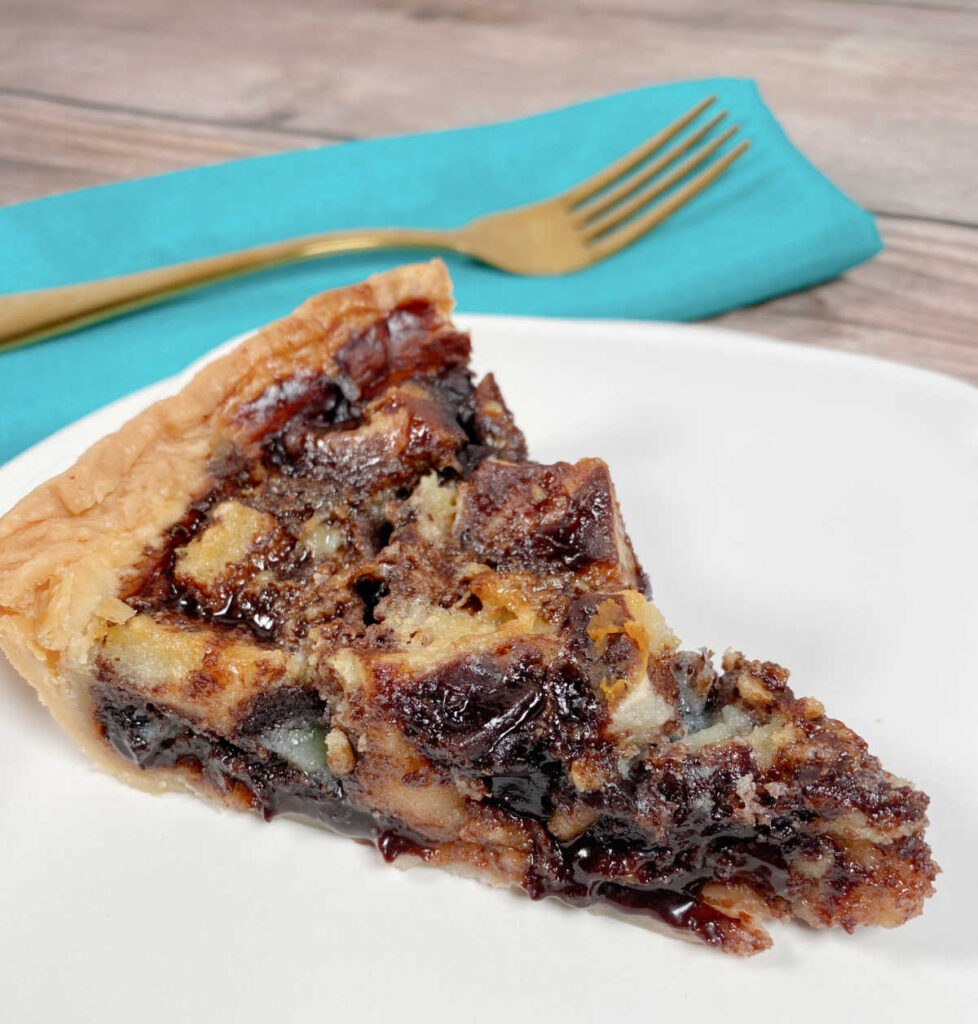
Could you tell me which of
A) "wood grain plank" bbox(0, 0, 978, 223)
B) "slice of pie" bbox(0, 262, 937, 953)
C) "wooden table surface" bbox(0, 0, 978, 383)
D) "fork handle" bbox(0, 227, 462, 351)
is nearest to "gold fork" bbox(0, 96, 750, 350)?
"fork handle" bbox(0, 227, 462, 351)

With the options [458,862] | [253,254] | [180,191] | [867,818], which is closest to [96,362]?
[253,254]

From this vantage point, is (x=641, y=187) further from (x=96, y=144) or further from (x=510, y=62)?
(x=96, y=144)

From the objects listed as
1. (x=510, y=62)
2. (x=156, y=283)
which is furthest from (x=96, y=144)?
(x=510, y=62)

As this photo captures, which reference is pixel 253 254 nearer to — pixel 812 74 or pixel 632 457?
pixel 632 457

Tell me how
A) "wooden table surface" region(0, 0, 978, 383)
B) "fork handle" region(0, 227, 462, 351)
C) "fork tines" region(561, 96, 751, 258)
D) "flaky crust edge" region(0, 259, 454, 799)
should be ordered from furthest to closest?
"wooden table surface" region(0, 0, 978, 383) → "fork tines" region(561, 96, 751, 258) → "fork handle" region(0, 227, 462, 351) → "flaky crust edge" region(0, 259, 454, 799)

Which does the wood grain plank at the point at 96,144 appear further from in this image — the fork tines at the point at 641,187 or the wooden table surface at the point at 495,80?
the fork tines at the point at 641,187

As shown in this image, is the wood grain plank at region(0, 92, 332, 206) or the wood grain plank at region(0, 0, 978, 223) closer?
the wood grain plank at region(0, 92, 332, 206)

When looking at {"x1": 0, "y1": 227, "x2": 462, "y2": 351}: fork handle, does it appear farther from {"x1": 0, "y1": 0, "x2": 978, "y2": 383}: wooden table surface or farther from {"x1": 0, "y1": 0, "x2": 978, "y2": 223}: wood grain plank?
{"x1": 0, "y1": 0, "x2": 978, "y2": 223}: wood grain plank
